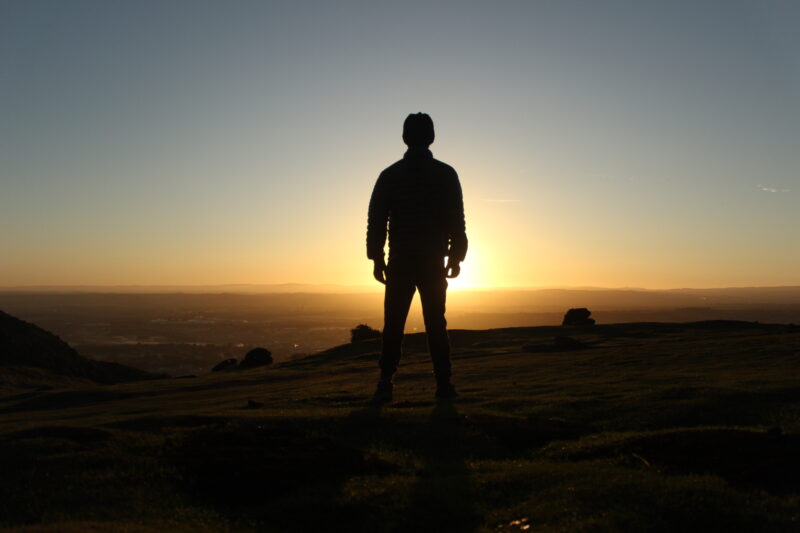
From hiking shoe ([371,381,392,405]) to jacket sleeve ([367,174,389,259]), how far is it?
6.85 feet

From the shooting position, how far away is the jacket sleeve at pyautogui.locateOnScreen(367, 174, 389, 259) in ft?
34.9

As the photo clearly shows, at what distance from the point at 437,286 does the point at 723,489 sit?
19.0 feet

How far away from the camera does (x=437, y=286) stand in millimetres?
10328

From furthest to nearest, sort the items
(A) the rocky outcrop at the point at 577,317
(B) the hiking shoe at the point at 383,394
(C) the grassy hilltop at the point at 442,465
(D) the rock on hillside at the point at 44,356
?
(A) the rocky outcrop at the point at 577,317 → (D) the rock on hillside at the point at 44,356 → (B) the hiking shoe at the point at 383,394 → (C) the grassy hilltop at the point at 442,465

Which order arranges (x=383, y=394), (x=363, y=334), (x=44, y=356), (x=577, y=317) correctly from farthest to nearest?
(x=363, y=334)
(x=577, y=317)
(x=44, y=356)
(x=383, y=394)

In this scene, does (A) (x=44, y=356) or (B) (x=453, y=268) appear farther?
(A) (x=44, y=356)

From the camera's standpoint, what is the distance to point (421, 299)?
34.0 ft

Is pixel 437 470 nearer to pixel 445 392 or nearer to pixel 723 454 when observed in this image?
pixel 723 454

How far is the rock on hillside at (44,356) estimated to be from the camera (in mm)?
30578

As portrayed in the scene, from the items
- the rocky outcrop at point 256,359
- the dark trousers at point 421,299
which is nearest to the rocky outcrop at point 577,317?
the rocky outcrop at point 256,359

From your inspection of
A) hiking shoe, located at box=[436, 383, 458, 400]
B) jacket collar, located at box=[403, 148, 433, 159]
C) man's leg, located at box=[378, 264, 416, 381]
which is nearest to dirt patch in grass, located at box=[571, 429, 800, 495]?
hiking shoe, located at box=[436, 383, 458, 400]

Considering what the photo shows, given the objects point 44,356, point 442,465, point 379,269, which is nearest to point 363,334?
point 44,356

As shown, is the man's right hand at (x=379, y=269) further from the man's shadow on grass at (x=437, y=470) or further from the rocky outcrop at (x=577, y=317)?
the rocky outcrop at (x=577, y=317)

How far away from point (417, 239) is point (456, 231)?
77 cm
